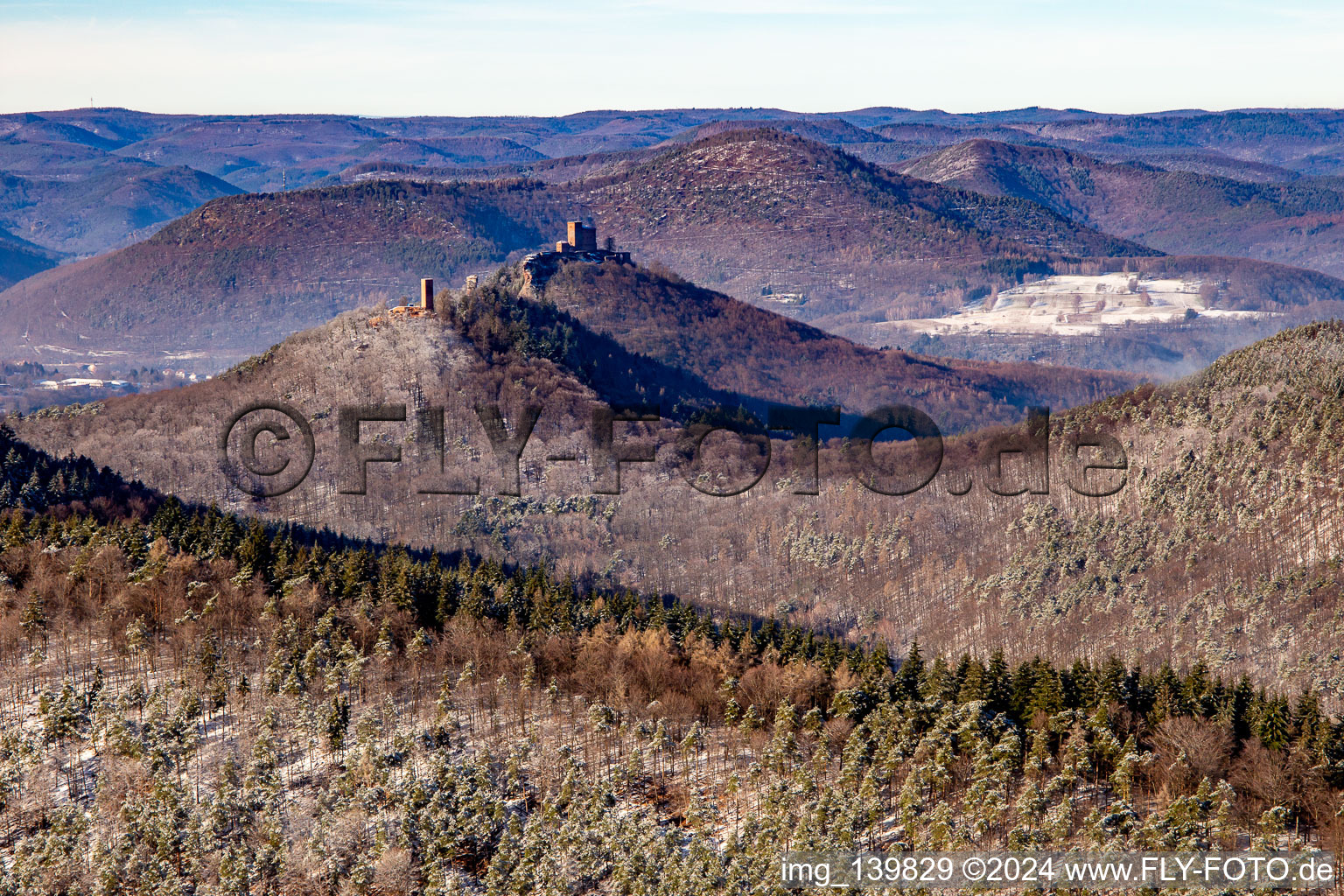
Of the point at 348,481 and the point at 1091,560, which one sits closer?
the point at 1091,560

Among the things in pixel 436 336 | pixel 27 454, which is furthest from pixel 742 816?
pixel 436 336

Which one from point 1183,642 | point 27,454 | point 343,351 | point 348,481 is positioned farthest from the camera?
point 343,351

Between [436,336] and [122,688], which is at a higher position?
[436,336]

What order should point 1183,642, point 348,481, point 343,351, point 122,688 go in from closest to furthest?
point 122,688 → point 1183,642 → point 348,481 → point 343,351

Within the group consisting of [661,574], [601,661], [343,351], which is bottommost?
[661,574]

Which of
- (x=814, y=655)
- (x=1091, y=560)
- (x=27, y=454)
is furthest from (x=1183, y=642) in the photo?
(x=27, y=454)

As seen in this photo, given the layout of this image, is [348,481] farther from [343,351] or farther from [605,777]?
[605,777]

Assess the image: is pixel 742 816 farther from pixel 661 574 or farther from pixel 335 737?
pixel 661 574

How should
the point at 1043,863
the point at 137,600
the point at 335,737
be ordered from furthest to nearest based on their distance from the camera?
1. the point at 137,600
2. the point at 335,737
3. the point at 1043,863

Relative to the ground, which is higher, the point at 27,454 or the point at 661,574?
the point at 27,454

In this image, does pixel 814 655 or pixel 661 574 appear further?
pixel 661 574
